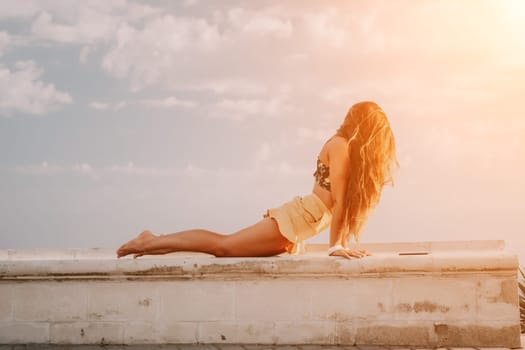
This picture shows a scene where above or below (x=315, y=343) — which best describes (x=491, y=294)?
above

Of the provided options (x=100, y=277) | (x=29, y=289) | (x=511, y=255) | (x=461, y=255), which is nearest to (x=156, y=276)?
(x=100, y=277)

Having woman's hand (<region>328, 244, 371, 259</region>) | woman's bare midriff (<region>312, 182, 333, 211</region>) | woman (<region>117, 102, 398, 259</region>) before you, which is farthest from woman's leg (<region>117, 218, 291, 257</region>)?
woman's hand (<region>328, 244, 371, 259</region>)

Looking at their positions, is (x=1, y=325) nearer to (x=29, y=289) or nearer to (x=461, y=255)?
(x=29, y=289)

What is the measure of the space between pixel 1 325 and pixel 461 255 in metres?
4.06

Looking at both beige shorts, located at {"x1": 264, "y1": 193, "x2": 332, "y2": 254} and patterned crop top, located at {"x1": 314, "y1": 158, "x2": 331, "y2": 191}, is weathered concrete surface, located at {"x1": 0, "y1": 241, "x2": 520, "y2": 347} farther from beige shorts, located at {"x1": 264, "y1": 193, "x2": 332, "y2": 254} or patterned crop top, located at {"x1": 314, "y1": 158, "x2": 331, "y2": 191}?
patterned crop top, located at {"x1": 314, "y1": 158, "x2": 331, "y2": 191}

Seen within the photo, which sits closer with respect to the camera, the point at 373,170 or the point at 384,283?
the point at 384,283

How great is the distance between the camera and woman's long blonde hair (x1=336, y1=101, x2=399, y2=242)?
7.23 metres

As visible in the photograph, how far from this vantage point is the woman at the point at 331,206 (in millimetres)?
7250

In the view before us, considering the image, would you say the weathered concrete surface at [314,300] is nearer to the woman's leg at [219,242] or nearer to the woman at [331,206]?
the woman at [331,206]

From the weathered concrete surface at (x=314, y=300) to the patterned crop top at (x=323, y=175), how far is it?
1.16 m

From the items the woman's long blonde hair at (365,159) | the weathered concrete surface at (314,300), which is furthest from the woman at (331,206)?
the weathered concrete surface at (314,300)

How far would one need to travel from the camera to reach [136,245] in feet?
25.6

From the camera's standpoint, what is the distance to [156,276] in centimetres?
653

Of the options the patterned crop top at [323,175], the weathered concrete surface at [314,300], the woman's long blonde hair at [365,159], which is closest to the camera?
the weathered concrete surface at [314,300]
